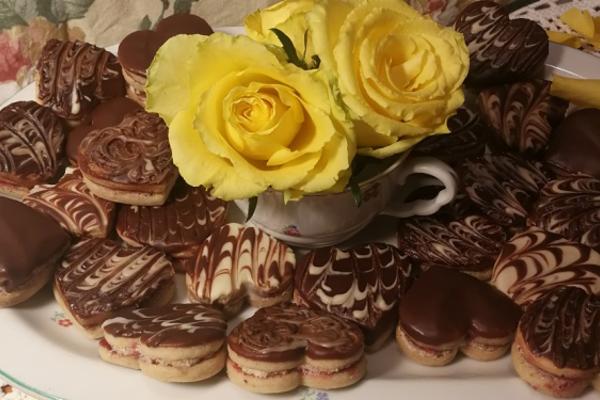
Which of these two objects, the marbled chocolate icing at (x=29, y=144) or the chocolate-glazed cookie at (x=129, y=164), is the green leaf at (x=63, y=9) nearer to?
the marbled chocolate icing at (x=29, y=144)

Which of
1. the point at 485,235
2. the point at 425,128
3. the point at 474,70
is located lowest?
the point at 485,235

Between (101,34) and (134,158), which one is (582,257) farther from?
(101,34)

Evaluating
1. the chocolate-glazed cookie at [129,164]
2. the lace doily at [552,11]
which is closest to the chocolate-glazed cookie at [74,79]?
the chocolate-glazed cookie at [129,164]

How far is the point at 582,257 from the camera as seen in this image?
1145 mm

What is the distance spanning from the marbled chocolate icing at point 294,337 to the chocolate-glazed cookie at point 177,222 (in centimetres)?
19

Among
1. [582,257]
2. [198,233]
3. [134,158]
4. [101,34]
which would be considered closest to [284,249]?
[198,233]

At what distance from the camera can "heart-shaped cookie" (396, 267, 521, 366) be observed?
106 centimetres

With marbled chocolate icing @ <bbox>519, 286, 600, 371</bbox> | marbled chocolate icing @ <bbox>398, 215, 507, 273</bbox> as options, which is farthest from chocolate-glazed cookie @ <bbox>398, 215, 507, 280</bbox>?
marbled chocolate icing @ <bbox>519, 286, 600, 371</bbox>

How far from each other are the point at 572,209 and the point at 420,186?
24cm

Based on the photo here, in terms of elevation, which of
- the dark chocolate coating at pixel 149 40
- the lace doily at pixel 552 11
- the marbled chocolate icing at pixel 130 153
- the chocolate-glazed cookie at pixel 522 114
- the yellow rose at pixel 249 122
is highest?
the yellow rose at pixel 249 122

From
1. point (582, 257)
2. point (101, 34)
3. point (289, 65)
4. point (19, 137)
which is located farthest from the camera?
point (101, 34)

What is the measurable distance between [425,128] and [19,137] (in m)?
0.70

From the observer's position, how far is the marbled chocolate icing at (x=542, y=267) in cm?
112

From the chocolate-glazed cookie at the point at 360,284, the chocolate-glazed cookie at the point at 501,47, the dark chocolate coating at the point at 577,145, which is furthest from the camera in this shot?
the chocolate-glazed cookie at the point at 501,47
